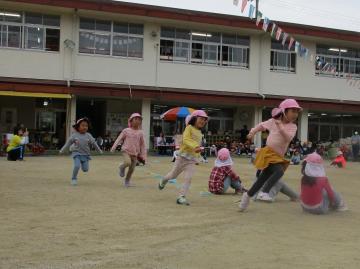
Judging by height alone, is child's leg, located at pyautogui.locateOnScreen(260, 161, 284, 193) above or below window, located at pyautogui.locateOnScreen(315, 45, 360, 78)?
below

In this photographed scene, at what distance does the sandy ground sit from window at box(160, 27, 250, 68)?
17558 millimetres

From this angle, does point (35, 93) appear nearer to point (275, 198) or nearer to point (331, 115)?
point (275, 198)

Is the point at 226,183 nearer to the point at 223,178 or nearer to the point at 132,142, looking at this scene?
the point at 223,178

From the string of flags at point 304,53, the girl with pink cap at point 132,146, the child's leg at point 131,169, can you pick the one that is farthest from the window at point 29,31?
the child's leg at point 131,169

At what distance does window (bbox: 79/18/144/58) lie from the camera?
84.4 feet

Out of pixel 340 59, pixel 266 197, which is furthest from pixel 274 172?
pixel 340 59

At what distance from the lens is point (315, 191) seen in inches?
326

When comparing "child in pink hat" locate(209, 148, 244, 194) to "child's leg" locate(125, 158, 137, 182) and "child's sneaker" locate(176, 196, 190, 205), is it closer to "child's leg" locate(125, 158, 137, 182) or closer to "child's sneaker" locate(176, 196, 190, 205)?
"child's sneaker" locate(176, 196, 190, 205)

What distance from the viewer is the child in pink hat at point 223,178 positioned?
34.4 ft

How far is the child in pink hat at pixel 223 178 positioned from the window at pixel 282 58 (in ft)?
64.6

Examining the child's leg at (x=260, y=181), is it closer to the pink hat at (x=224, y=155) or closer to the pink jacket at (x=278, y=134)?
the pink jacket at (x=278, y=134)

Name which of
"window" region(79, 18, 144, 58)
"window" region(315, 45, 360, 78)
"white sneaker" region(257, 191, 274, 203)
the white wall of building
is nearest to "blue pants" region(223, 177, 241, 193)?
"white sneaker" region(257, 191, 274, 203)

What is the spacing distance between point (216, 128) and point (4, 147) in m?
12.9

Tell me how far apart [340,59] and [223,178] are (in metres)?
23.2
